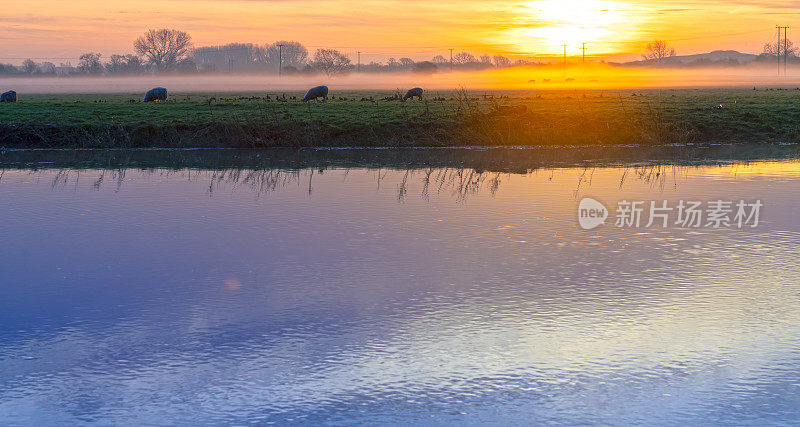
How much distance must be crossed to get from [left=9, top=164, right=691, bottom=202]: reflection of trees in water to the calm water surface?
2866 mm

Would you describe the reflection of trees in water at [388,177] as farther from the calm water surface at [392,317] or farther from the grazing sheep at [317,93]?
the grazing sheep at [317,93]

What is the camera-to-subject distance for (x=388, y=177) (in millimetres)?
22312

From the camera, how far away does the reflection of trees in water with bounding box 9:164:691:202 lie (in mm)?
20000

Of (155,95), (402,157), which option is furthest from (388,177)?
(155,95)

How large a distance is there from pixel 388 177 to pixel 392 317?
13.4m

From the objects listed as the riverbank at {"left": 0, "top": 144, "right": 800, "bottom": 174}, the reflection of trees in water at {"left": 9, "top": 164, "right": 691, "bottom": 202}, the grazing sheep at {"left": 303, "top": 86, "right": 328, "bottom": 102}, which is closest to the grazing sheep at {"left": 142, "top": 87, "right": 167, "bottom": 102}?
the grazing sheep at {"left": 303, "top": 86, "right": 328, "bottom": 102}

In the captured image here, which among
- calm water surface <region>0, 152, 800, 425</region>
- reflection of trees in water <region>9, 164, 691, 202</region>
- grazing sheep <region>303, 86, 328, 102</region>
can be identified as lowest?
calm water surface <region>0, 152, 800, 425</region>

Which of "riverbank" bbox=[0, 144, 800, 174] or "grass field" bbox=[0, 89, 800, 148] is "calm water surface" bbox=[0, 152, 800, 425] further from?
"grass field" bbox=[0, 89, 800, 148]

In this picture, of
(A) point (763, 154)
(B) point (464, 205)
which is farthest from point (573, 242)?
(A) point (763, 154)

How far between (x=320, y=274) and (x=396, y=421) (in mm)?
4826

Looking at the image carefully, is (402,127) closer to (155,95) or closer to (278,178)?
(278,178)

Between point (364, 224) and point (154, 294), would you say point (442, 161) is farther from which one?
point (154, 294)

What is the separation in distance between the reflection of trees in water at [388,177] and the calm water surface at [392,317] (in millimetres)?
2866

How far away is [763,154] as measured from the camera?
92.7 feet
